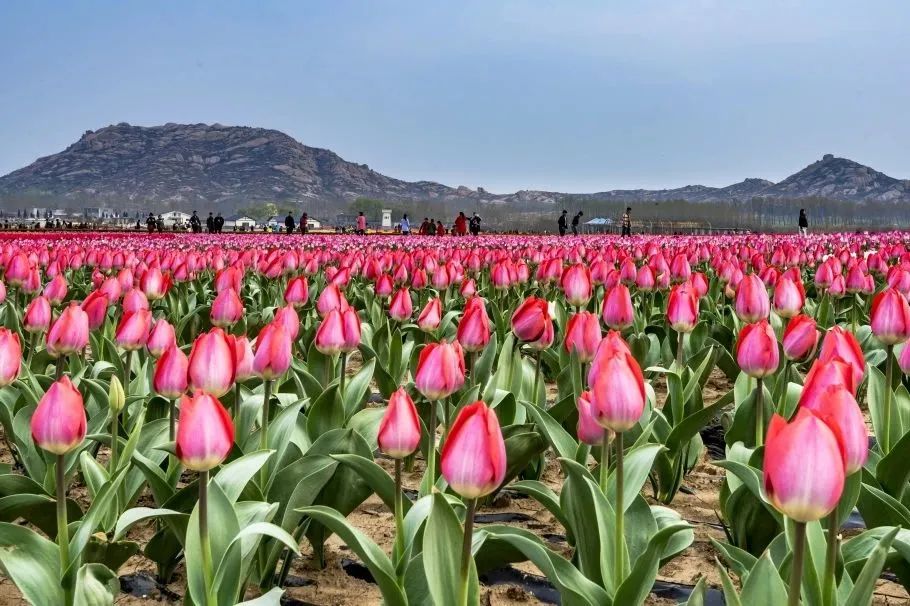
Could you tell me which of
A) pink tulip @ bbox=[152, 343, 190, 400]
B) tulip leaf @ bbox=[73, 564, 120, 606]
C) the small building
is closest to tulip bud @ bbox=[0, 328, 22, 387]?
pink tulip @ bbox=[152, 343, 190, 400]

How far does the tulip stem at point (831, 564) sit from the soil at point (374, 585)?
3.33 ft

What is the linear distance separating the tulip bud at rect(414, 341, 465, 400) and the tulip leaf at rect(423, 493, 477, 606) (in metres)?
0.66

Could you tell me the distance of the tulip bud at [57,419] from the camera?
2.11 metres

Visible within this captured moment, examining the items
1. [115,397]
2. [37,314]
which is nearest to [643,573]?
[115,397]

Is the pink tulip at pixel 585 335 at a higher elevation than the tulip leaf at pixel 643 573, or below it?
higher

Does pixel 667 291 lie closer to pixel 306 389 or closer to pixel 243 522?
pixel 306 389

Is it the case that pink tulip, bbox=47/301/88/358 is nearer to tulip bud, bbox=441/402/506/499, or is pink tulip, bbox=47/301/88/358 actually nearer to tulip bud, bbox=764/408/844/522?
tulip bud, bbox=441/402/506/499

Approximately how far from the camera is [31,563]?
7.20 ft

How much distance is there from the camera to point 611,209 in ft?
324

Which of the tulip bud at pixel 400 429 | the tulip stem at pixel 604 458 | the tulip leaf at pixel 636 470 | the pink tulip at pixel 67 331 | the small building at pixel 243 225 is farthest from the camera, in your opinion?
the small building at pixel 243 225

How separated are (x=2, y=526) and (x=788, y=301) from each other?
348cm

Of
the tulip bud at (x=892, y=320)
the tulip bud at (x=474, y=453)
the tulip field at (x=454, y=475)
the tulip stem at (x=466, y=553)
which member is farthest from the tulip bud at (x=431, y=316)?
the tulip bud at (x=474, y=453)

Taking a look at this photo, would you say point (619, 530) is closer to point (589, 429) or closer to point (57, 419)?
point (589, 429)

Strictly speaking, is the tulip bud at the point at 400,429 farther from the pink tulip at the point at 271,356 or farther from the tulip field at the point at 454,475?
the pink tulip at the point at 271,356
